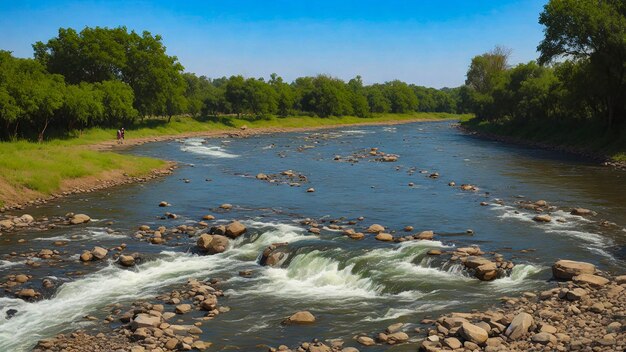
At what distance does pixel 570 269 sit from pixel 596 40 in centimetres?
4730

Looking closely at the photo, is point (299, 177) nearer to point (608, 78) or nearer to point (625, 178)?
point (625, 178)

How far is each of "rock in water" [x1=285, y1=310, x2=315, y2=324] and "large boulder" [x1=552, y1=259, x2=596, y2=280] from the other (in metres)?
9.12

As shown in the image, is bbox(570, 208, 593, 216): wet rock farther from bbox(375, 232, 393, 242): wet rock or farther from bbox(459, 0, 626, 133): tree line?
bbox(459, 0, 626, 133): tree line

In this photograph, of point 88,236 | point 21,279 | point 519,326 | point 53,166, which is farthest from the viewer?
point 53,166

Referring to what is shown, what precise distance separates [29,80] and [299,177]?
35320mm

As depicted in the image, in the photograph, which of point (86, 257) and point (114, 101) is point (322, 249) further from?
point (114, 101)

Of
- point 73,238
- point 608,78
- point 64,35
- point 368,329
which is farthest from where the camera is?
point 64,35

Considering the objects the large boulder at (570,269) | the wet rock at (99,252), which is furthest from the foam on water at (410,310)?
the wet rock at (99,252)

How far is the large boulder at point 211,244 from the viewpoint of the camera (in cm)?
2375

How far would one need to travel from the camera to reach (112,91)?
3310 inches

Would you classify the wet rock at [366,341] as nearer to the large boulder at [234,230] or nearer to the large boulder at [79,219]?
the large boulder at [234,230]

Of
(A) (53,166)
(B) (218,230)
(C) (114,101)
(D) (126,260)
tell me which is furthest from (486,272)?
(C) (114,101)

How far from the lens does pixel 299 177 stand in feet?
151

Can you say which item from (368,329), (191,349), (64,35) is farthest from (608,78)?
(64,35)
